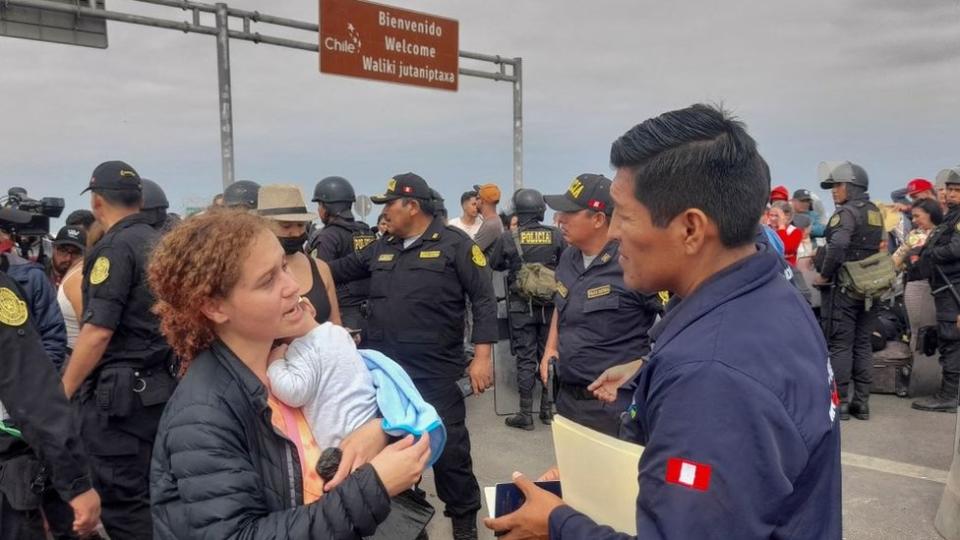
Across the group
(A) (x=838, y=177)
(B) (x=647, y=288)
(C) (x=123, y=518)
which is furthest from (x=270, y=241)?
(A) (x=838, y=177)

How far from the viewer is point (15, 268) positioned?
3.46m

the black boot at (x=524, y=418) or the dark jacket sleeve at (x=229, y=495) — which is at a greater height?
the dark jacket sleeve at (x=229, y=495)

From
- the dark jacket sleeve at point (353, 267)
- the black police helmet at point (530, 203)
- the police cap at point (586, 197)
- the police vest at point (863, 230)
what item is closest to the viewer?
the police cap at point (586, 197)

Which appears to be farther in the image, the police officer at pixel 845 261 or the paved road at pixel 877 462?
the police officer at pixel 845 261

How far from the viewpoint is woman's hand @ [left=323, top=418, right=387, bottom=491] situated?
5.08ft

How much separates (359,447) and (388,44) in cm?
985

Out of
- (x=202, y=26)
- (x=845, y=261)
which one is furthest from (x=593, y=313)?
(x=202, y=26)

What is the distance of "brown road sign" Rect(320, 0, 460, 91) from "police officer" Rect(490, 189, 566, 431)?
4355 millimetres

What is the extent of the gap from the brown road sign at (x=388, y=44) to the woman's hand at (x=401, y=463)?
29.9 feet

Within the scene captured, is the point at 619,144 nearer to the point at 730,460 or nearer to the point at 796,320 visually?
the point at 796,320

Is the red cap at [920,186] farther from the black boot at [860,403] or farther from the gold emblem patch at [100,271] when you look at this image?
the gold emblem patch at [100,271]

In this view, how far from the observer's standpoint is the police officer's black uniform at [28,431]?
2.18 m

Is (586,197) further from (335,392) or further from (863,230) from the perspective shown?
(863,230)

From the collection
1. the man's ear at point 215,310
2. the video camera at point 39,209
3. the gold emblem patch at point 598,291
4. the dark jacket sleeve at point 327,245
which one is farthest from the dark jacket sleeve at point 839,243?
the video camera at point 39,209
